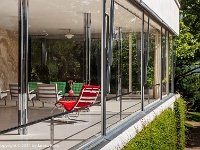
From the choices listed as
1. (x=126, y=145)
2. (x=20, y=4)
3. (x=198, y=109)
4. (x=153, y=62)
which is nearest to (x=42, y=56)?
(x=153, y=62)

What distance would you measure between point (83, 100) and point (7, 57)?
8805 mm

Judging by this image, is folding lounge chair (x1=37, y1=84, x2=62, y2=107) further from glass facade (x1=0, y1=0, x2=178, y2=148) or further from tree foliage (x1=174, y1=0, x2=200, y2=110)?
tree foliage (x1=174, y1=0, x2=200, y2=110)

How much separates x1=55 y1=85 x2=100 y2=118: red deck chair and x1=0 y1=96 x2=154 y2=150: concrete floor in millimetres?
600

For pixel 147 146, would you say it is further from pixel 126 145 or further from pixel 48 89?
pixel 48 89

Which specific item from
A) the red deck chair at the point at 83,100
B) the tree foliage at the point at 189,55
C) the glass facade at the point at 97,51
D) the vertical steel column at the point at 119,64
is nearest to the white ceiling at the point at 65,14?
the glass facade at the point at 97,51

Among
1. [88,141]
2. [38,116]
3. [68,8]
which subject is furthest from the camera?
[68,8]

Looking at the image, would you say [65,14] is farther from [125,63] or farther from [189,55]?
[189,55]

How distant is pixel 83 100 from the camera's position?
927cm

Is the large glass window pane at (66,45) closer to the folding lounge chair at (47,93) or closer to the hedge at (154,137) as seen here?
the folding lounge chair at (47,93)

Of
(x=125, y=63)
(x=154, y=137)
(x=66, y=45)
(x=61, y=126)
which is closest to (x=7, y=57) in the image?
(x=66, y=45)

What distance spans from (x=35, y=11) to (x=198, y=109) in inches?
816

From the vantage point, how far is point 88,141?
604 centimetres

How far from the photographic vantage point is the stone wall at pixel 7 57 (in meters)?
17.1

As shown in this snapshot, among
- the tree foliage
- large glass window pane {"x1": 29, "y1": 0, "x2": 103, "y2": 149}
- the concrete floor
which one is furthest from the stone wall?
the tree foliage
